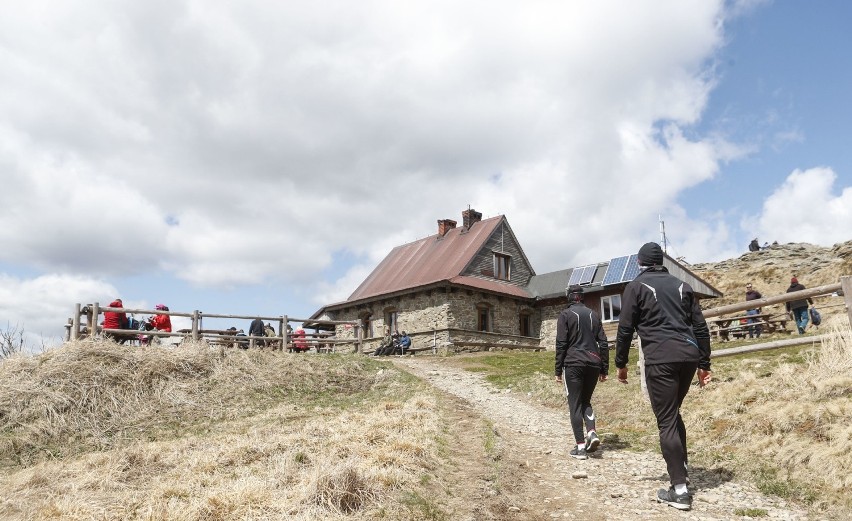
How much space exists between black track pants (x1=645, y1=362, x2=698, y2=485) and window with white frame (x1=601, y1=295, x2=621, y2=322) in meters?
23.2

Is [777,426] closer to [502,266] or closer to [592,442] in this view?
[592,442]

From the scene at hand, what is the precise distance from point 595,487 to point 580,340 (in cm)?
183

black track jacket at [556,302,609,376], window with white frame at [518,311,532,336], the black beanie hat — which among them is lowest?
black track jacket at [556,302,609,376]

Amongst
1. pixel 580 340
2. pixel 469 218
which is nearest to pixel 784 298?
pixel 580 340

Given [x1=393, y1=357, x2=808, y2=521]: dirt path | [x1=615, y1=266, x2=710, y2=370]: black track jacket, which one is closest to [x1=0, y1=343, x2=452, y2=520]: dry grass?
[x1=393, y1=357, x2=808, y2=521]: dirt path

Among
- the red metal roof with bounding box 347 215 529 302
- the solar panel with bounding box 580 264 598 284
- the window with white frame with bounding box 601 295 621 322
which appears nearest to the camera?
the window with white frame with bounding box 601 295 621 322

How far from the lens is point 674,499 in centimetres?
487

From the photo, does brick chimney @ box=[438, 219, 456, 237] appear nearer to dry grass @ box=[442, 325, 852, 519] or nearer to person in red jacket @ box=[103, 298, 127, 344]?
person in red jacket @ box=[103, 298, 127, 344]

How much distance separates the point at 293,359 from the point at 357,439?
8466 millimetres

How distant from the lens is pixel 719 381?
27.9ft

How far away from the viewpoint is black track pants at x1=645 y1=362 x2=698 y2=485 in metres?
4.92

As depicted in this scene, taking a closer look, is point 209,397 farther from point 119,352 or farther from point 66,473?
point 66,473

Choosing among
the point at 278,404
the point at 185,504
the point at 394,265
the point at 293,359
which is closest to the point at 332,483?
the point at 185,504

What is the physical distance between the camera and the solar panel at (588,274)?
28.4 meters
